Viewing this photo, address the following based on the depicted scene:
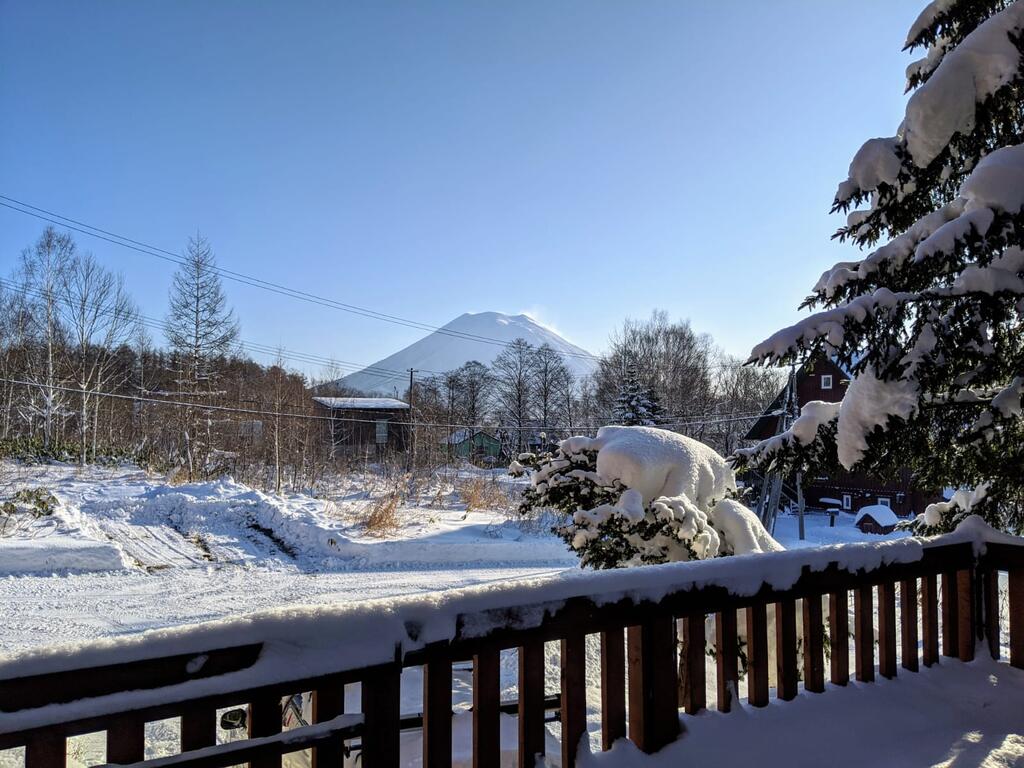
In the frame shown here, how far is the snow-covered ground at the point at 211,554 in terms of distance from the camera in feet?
24.4

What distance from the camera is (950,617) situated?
8.63ft

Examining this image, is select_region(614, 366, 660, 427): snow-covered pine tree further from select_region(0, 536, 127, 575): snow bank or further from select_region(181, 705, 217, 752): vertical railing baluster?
select_region(181, 705, 217, 752): vertical railing baluster

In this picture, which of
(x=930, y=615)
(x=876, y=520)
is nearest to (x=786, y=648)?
(x=930, y=615)

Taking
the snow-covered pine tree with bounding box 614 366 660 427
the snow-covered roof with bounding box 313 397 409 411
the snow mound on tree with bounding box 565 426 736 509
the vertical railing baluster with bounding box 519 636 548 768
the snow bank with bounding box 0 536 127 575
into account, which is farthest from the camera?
the snow-covered roof with bounding box 313 397 409 411

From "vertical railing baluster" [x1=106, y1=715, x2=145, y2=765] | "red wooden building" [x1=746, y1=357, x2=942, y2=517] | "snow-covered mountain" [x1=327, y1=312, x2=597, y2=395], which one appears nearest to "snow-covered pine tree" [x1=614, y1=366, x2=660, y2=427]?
"red wooden building" [x1=746, y1=357, x2=942, y2=517]

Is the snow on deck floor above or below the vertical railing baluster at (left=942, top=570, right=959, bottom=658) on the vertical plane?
below

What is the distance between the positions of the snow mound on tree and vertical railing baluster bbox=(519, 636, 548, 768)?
2981mm

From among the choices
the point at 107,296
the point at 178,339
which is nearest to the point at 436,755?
the point at 178,339

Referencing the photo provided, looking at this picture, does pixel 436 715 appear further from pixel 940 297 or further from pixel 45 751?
pixel 940 297

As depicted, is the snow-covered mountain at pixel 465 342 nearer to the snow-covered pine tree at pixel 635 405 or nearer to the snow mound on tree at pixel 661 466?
the snow-covered pine tree at pixel 635 405

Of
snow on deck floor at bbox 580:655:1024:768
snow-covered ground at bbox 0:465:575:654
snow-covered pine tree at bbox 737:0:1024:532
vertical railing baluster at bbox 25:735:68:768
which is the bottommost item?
snow-covered ground at bbox 0:465:575:654

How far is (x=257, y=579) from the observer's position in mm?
9180

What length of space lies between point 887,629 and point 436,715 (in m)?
1.87

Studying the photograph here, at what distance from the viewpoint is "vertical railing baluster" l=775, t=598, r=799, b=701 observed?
2098mm
